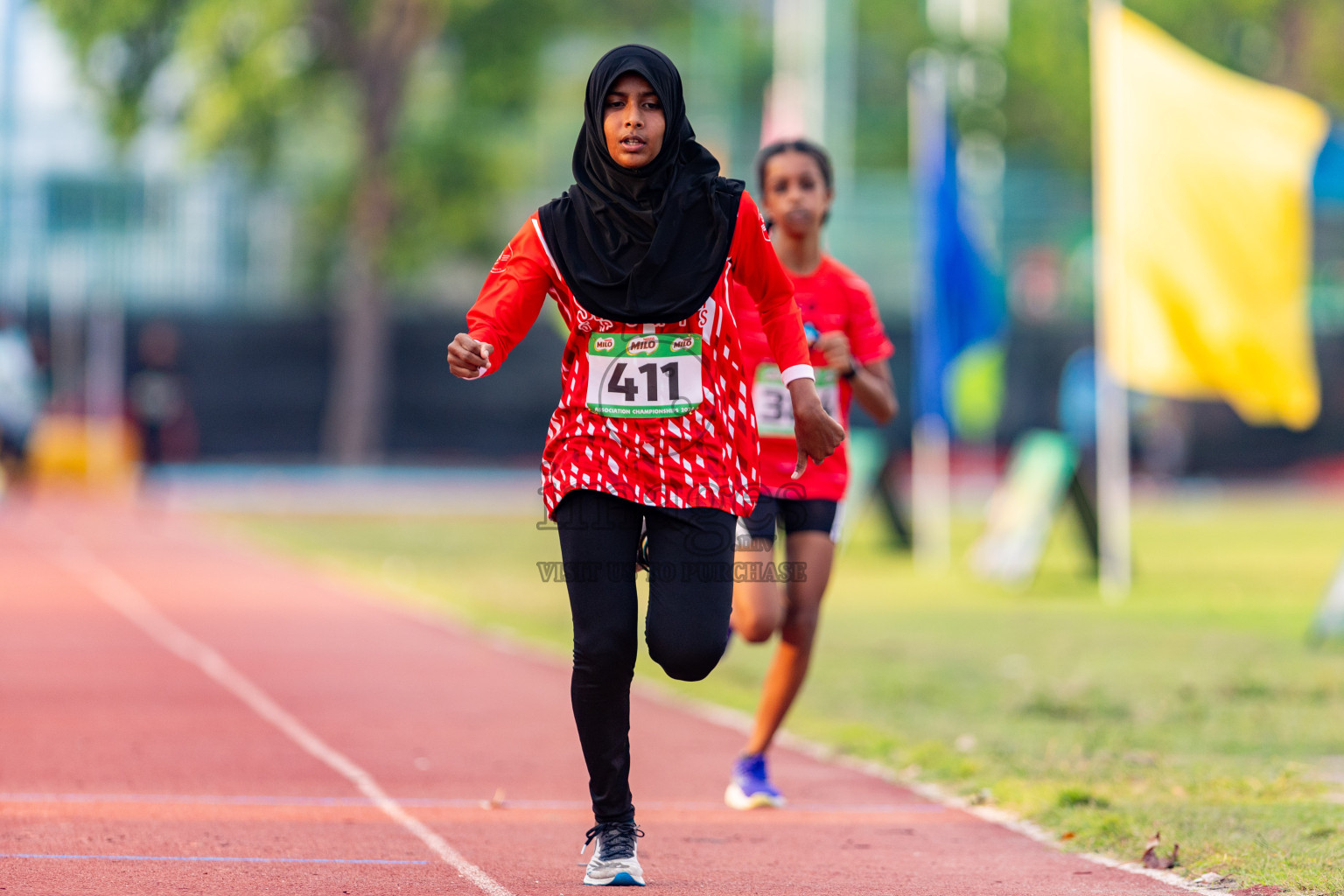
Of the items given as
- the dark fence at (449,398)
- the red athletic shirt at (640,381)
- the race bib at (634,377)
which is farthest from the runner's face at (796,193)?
the dark fence at (449,398)

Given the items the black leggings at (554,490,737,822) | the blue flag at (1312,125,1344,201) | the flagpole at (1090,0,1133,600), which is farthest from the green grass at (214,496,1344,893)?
the blue flag at (1312,125,1344,201)

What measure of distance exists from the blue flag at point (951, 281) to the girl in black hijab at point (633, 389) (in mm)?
12893

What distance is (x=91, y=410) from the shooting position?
1308 inches

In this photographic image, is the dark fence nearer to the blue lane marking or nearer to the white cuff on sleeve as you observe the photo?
the blue lane marking

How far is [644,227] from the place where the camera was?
522 cm

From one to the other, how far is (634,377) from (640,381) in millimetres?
21

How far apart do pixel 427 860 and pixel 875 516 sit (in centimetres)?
1997

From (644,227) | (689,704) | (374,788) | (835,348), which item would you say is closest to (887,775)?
(835,348)

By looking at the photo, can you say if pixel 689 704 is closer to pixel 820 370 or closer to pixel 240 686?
pixel 240 686

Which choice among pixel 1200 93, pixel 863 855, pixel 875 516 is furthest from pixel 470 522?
pixel 863 855

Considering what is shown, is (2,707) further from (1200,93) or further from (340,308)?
(340,308)

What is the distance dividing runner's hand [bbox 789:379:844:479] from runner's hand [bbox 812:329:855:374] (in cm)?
132

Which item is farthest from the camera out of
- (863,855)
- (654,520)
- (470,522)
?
(470,522)

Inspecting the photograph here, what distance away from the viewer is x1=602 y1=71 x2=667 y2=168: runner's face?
5105 mm
